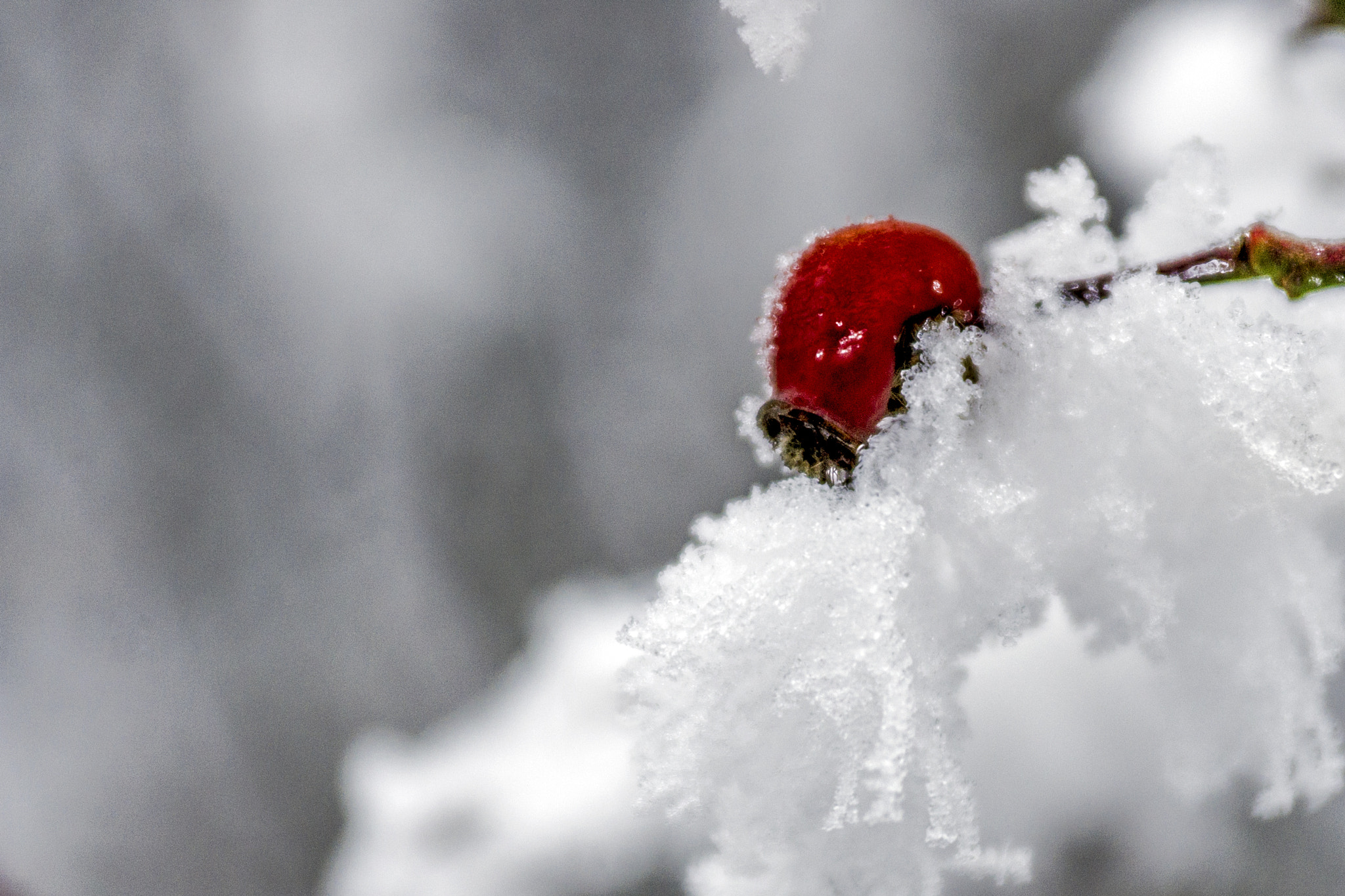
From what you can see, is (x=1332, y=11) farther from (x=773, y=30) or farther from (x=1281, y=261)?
(x=773, y=30)

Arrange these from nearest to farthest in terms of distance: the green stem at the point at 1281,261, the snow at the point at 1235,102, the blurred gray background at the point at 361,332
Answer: the green stem at the point at 1281,261, the snow at the point at 1235,102, the blurred gray background at the point at 361,332

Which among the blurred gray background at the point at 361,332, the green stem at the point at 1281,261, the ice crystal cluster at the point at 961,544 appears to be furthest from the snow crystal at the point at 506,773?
the green stem at the point at 1281,261

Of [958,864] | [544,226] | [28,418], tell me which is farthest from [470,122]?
[958,864]

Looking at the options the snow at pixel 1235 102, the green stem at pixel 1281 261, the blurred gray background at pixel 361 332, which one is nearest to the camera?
the green stem at pixel 1281 261

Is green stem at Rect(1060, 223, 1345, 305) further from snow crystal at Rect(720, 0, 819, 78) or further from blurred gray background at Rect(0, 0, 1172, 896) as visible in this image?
blurred gray background at Rect(0, 0, 1172, 896)

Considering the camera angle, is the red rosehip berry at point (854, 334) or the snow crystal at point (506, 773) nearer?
the red rosehip berry at point (854, 334)

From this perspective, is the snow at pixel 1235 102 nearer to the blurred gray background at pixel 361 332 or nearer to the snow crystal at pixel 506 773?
the blurred gray background at pixel 361 332

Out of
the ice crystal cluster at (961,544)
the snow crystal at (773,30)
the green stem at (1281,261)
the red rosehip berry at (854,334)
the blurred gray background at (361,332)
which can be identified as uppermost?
the blurred gray background at (361,332)
